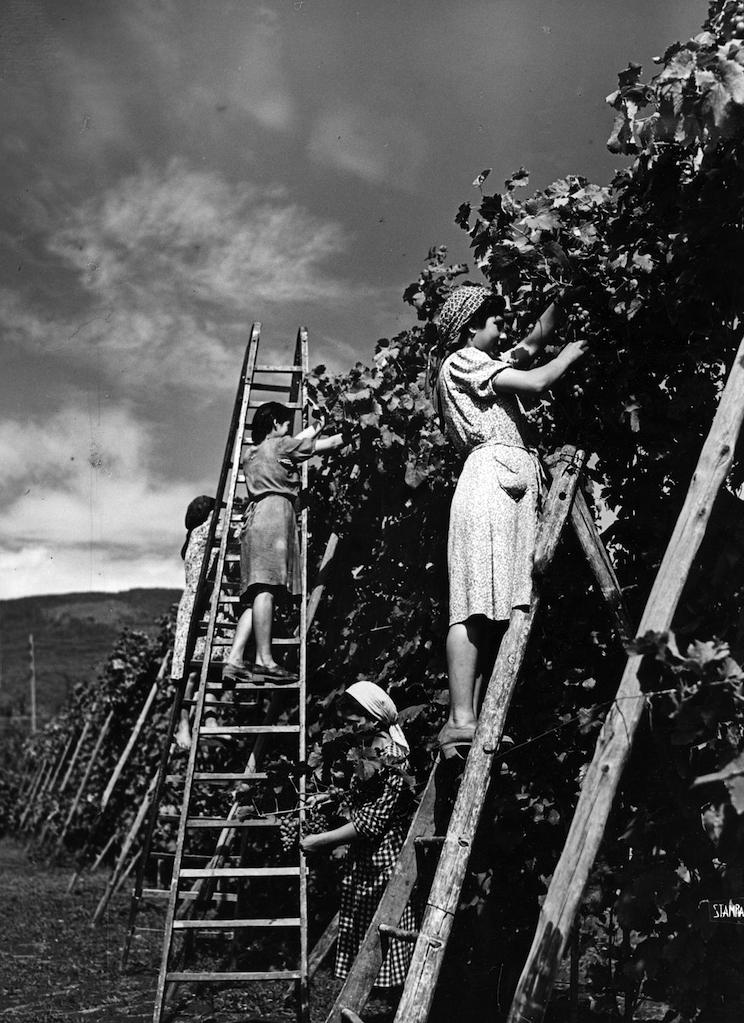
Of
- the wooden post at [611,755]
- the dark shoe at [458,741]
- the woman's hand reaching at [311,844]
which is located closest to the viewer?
the wooden post at [611,755]

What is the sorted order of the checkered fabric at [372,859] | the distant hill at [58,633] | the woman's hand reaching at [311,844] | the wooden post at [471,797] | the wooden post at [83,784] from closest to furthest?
the wooden post at [471,797]
the checkered fabric at [372,859]
the woman's hand reaching at [311,844]
the wooden post at [83,784]
the distant hill at [58,633]

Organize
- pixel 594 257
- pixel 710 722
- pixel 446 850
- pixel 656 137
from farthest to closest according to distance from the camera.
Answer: pixel 594 257
pixel 656 137
pixel 446 850
pixel 710 722

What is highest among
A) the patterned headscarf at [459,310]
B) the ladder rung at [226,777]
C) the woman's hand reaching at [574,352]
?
the patterned headscarf at [459,310]

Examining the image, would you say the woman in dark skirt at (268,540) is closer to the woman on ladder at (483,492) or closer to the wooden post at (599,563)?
the woman on ladder at (483,492)

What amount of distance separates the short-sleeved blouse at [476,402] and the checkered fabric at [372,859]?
4.28 feet

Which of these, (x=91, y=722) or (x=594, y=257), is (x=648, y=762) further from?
(x=91, y=722)

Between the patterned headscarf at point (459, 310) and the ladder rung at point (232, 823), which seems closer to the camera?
the patterned headscarf at point (459, 310)

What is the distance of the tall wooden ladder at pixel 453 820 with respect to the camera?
9.07 feet

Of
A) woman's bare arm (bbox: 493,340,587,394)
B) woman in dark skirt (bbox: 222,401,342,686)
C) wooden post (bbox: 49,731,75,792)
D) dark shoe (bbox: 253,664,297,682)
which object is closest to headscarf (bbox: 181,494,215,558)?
woman in dark skirt (bbox: 222,401,342,686)

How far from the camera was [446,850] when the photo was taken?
2.87m

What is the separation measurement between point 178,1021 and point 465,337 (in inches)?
154

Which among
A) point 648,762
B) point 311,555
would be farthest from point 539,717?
point 311,555

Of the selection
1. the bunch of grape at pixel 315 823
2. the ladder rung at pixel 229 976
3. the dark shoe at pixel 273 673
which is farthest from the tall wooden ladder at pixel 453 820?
the dark shoe at pixel 273 673

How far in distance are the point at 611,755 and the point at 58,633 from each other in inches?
2286
